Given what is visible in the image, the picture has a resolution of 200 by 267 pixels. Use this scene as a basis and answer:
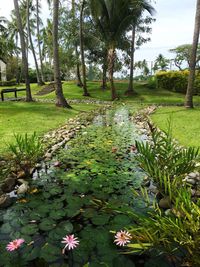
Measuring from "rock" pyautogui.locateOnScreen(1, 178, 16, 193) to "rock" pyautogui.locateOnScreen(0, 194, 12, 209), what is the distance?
32 centimetres

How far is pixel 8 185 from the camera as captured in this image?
3.50 m

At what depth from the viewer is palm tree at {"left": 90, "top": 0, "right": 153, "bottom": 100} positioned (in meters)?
14.8

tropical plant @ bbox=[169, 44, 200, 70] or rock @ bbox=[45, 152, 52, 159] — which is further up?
tropical plant @ bbox=[169, 44, 200, 70]

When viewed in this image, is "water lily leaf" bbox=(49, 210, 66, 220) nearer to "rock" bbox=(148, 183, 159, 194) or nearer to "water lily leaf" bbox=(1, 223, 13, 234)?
"water lily leaf" bbox=(1, 223, 13, 234)

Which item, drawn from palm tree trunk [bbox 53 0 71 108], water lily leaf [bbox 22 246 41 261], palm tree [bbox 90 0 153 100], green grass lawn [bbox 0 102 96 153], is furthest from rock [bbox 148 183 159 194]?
palm tree [bbox 90 0 153 100]

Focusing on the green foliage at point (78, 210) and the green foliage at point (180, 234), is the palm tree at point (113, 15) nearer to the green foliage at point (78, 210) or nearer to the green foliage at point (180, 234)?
the green foliage at point (78, 210)

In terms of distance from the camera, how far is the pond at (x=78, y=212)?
2.15 meters

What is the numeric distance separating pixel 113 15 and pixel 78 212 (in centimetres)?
1438

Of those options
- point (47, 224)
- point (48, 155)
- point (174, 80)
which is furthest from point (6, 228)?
point (174, 80)

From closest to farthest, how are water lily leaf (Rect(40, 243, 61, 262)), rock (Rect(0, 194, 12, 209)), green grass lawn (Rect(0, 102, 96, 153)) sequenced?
water lily leaf (Rect(40, 243, 61, 262))
rock (Rect(0, 194, 12, 209))
green grass lawn (Rect(0, 102, 96, 153))

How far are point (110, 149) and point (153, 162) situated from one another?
236 cm

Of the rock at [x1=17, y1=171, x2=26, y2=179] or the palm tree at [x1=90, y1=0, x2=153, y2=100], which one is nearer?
the rock at [x1=17, y1=171, x2=26, y2=179]

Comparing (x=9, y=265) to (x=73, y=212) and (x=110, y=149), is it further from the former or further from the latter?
(x=110, y=149)

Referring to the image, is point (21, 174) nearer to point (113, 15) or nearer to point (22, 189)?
point (22, 189)
